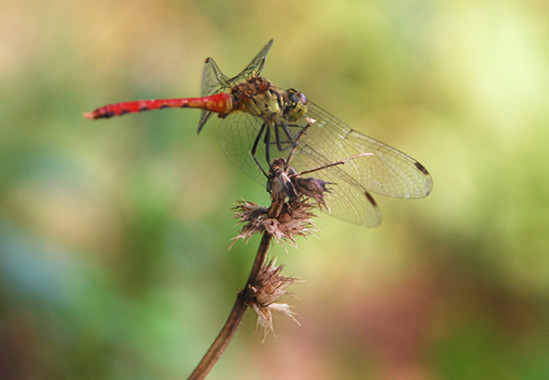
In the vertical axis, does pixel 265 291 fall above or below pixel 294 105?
below

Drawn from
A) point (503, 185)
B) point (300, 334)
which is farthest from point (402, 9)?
point (300, 334)

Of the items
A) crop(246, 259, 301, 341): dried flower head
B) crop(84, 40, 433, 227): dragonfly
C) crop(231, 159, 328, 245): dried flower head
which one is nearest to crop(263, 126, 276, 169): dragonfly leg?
crop(84, 40, 433, 227): dragonfly

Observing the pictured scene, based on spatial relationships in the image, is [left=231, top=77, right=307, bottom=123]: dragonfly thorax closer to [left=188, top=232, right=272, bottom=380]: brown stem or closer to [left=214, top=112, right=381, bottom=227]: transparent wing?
[left=214, top=112, right=381, bottom=227]: transparent wing

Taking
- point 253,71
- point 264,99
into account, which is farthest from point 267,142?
point 253,71

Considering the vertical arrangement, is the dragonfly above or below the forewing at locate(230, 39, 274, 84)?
below

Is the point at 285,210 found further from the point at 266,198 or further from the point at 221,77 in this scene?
the point at 266,198
